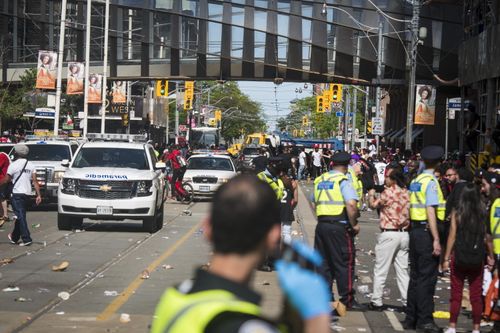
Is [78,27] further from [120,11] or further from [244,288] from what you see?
[244,288]

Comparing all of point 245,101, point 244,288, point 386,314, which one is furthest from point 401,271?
point 245,101

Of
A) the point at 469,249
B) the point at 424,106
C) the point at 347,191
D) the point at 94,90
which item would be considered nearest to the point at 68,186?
the point at 347,191

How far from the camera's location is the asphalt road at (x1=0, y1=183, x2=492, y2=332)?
1086 cm

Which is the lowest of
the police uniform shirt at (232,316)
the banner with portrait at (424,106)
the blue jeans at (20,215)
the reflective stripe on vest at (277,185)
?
the blue jeans at (20,215)

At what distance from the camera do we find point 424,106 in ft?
140

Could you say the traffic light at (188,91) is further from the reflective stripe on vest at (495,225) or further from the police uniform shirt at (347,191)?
the reflective stripe on vest at (495,225)

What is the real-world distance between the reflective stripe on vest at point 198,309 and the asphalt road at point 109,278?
10.6 feet

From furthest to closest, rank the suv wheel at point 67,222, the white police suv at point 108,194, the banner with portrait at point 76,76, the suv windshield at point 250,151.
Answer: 1. the suv windshield at point 250,151
2. the banner with portrait at point 76,76
3. the suv wheel at point 67,222
4. the white police suv at point 108,194

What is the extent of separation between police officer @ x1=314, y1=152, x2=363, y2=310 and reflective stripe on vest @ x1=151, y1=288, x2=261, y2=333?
27.0 ft

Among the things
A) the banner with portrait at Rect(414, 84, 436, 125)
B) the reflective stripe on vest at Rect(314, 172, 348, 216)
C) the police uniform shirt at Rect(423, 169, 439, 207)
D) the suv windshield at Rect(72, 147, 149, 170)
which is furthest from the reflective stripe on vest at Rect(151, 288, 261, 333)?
the banner with portrait at Rect(414, 84, 436, 125)

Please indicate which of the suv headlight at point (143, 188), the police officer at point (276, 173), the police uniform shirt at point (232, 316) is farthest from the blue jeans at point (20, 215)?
the police uniform shirt at point (232, 316)

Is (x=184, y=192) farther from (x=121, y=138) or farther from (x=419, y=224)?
(x=419, y=224)

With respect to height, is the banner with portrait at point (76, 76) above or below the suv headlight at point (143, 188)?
above

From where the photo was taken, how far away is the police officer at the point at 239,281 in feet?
8.82
